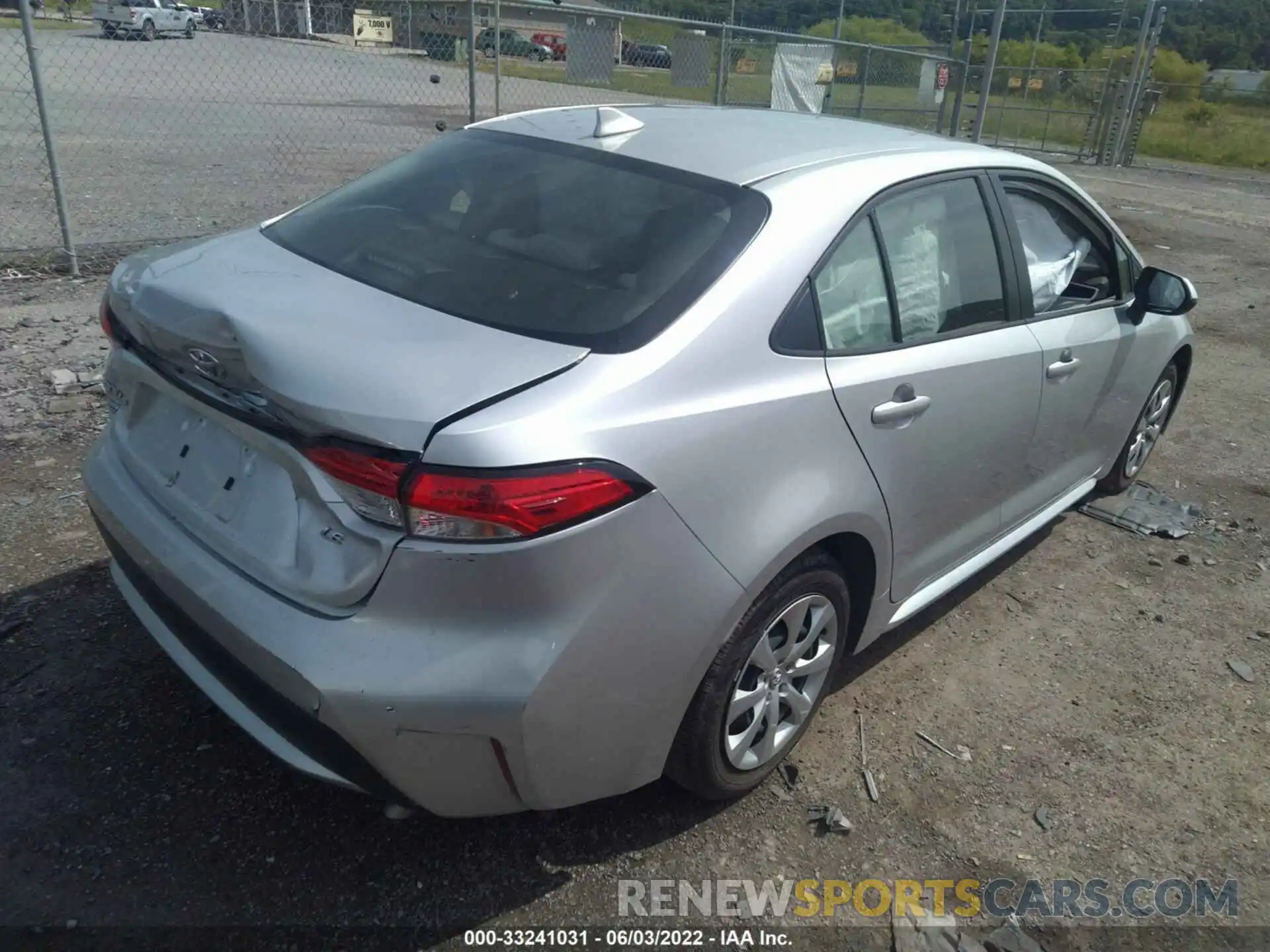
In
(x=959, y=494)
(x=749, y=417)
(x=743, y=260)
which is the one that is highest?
(x=743, y=260)

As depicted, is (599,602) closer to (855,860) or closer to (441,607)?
(441,607)

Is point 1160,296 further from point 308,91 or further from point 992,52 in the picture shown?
point 308,91

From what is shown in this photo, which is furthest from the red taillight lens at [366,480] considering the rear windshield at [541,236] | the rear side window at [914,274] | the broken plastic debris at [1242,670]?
the broken plastic debris at [1242,670]

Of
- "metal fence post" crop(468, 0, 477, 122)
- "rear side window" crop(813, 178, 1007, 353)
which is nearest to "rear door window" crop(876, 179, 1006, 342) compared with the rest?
"rear side window" crop(813, 178, 1007, 353)

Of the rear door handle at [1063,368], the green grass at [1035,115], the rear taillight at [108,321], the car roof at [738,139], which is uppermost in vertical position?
the car roof at [738,139]

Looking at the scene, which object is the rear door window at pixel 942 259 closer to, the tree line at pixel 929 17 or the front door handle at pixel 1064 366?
the front door handle at pixel 1064 366

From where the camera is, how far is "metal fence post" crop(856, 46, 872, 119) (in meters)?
13.7

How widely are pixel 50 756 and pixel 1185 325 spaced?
16.4 ft

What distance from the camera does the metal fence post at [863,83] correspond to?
1371 cm

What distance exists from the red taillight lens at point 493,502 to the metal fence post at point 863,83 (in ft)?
41.8

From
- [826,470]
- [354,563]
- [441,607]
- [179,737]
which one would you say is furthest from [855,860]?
[179,737]

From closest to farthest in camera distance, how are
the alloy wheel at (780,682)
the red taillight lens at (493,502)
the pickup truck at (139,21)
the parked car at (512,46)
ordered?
the red taillight lens at (493,502) → the alloy wheel at (780,682) → the parked car at (512,46) → the pickup truck at (139,21)

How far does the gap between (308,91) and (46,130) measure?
51.5 ft

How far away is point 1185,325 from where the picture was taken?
476 centimetres
